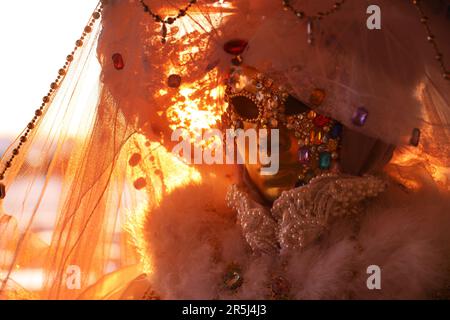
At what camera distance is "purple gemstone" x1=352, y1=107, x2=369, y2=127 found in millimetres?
997

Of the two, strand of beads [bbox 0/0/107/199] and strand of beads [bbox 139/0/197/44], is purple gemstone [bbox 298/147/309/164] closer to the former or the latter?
strand of beads [bbox 139/0/197/44]

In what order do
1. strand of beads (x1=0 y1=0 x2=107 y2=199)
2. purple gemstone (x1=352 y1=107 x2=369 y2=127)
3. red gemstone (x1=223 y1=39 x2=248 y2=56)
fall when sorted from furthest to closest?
strand of beads (x1=0 y1=0 x2=107 y2=199)
red gemstone (x1=223 y1=39 x2=248 y2=56)
purple gemstone (x1=352 y1=107 x2=369 y2=127)

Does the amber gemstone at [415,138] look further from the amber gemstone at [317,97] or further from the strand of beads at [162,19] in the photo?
the strand of beads at [162,19]

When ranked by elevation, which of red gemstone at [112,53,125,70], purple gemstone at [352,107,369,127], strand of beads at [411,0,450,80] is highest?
red gemstone at [112,53,125,70]

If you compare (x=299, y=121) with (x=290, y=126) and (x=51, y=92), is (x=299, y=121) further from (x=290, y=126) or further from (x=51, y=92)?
(x=51, y=92)

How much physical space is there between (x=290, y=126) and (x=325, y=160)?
0.08 metres

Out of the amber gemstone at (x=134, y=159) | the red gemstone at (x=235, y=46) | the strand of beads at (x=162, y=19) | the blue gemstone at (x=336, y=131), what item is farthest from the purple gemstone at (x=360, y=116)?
the amber gemstone at (x=134, y=159)

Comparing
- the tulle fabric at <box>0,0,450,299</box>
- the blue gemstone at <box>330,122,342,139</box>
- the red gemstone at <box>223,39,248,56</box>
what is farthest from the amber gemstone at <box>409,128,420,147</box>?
the red gemstone at <box>223,39,248,56</box>

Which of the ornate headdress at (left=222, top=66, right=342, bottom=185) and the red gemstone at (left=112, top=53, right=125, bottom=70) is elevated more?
the red gemstone at (left=112, top=53, right=125, bottom=70)

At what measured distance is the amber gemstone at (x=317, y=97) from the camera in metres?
1.02

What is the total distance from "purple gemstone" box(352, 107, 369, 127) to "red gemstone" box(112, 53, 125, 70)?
1.44ft

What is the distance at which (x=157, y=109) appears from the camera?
1.26 meters

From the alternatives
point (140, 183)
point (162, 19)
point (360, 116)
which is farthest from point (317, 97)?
point (140, 183)

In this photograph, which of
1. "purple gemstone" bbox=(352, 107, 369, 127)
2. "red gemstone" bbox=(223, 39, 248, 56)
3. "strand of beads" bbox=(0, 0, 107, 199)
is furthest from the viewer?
"strand of beads" bbox=(0, 0, 107, 199)
